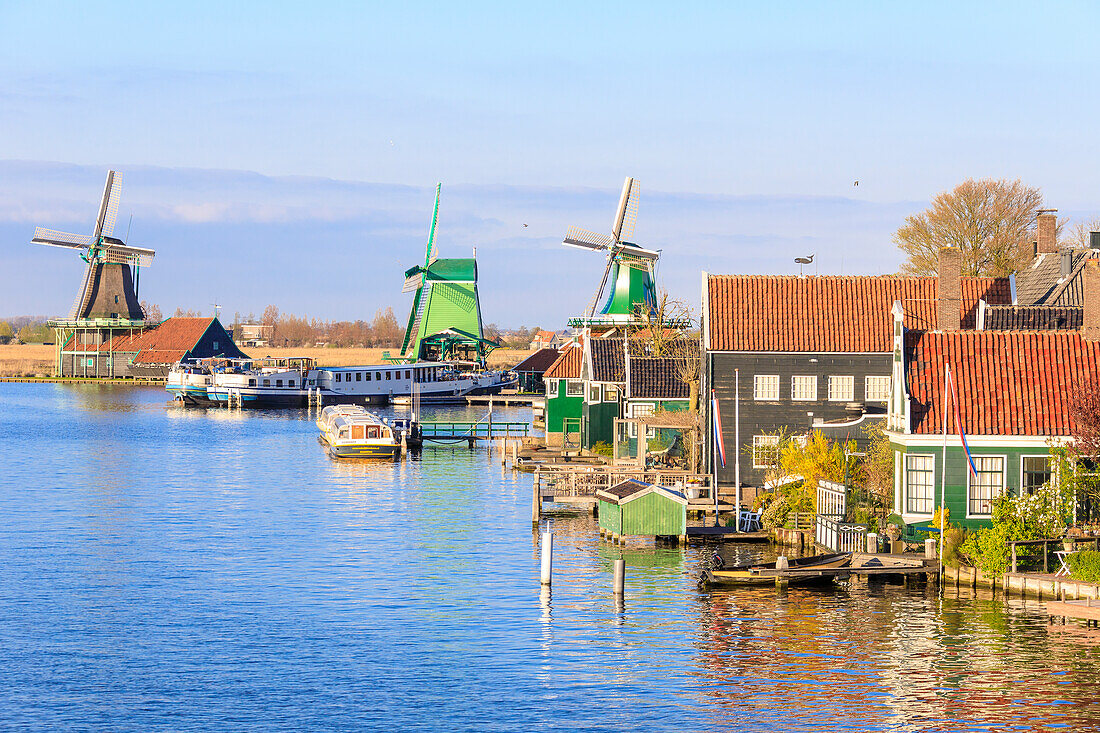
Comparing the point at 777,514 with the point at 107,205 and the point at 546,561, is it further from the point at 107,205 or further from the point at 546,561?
the point at 107,205

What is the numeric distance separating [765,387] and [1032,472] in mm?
15286

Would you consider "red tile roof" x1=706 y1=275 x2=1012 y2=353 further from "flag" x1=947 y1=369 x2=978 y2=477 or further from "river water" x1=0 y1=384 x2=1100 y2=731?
"flag" x1=947 y1=369 x2=978 y2=477

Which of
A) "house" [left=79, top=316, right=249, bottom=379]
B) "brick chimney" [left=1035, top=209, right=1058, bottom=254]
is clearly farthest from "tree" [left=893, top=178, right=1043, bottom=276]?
"house" [left=79, top=316, right=249, bottom=379]

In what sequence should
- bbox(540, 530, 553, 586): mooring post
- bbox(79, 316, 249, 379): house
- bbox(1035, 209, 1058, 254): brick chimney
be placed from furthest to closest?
bbox(79, 316, 249, 379): house < bbox(1035, 209, 1058, 254): brick chimney < bbox(540, 530, 553, 586): mooring post

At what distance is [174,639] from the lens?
36562 millimetres

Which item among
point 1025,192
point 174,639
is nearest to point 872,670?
point 174,639

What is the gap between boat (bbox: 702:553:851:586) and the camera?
41625 mm

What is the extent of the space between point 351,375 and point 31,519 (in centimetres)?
9259

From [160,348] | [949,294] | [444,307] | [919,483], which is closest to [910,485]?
[919,483]

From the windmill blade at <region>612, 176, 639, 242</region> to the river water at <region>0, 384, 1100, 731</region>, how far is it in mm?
88646

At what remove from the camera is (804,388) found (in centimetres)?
5600

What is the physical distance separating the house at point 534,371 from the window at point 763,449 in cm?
11263

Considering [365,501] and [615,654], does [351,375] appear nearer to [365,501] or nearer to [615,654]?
[365,501]

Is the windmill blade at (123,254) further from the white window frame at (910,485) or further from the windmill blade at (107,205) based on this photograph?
the white window frame at (910,485)
